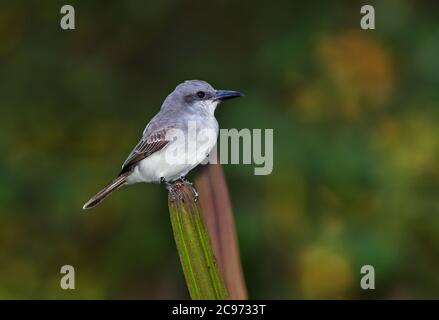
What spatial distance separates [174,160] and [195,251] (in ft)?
5.66

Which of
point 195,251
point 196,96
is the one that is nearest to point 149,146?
point 196,96

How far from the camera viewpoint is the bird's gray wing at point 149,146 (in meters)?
4.38

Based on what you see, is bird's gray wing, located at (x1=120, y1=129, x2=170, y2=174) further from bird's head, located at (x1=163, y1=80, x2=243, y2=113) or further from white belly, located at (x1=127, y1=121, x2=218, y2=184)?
bird's head, located at (x1=163, y1=80, x2=243, y2=113)

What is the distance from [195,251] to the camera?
2545 mm

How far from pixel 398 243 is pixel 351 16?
237 cm

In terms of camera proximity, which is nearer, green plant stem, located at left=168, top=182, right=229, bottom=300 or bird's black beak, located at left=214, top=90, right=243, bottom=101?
green plant stem, located at left=168, top=182, right=229, bottom=300

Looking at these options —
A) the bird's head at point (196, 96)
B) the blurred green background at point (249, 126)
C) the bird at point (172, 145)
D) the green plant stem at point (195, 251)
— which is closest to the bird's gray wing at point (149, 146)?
the bird at point (172, 145)

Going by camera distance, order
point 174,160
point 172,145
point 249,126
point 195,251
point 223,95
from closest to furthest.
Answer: point 195,251, point 174,160, point 172,145, point 223,95, point 249,126

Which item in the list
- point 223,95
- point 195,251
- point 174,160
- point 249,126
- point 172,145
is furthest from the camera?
point 249,126

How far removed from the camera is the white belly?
417 centimetres

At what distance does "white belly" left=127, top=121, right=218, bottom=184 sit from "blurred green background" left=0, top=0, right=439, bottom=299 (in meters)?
1.83

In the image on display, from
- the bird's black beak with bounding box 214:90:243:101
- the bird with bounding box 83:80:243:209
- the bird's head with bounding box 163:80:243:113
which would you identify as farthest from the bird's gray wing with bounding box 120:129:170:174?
the bird's black beak with bounding box 214:90:243:101

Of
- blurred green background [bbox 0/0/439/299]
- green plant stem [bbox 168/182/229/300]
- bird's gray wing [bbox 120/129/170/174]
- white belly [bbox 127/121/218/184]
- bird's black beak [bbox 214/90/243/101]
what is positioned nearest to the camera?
green plant stem [bbox 168/182/229/300]

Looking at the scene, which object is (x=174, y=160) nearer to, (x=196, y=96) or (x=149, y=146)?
(x=149, y=146)
